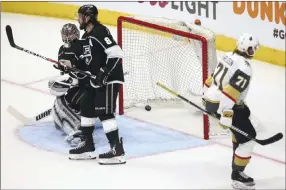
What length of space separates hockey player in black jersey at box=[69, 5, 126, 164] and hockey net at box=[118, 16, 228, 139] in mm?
891

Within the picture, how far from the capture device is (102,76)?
5176 millimetres

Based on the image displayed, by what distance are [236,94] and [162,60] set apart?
1995mm

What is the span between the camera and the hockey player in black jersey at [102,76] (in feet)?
17.1

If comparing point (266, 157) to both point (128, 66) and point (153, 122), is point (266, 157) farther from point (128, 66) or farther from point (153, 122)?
point (128, 66)

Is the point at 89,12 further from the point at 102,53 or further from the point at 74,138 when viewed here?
the point at 74,138

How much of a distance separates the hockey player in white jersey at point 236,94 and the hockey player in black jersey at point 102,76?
2.36ft

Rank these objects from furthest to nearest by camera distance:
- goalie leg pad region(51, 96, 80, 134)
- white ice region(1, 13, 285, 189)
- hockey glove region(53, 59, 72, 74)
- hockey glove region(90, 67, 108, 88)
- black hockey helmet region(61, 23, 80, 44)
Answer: goalie leg pad region(51, 96, 80, 134) < black hockey helmet region(61, 23, 80, 44) < hockey glove region(53, 59, 72, 74) < hockey glove region(90, 67, 108, 88) < white ice region(1, 13, 285, 189)

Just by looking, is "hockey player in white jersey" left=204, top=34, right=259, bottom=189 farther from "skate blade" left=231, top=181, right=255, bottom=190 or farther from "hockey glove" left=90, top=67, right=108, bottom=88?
"hockey glove" left=90, top=67, right=108, bottom=88

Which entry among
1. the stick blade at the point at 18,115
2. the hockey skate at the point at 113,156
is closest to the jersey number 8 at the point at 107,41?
the hockey skate at the point at 113,156

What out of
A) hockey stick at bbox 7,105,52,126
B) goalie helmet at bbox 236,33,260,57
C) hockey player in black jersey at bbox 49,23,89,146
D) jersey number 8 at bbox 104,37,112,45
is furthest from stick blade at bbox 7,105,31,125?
goalie helmet at bbox 236,33,260,57

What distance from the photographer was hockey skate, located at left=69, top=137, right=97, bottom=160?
5480 millimetres

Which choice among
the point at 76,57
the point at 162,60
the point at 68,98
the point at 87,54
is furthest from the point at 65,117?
the point at 162,60

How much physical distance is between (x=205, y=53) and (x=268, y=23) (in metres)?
2.40

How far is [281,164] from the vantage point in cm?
538
